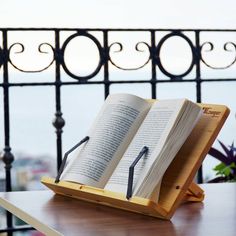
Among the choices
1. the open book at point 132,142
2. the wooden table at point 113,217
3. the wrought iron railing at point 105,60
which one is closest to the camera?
the wooden table at point 113,217

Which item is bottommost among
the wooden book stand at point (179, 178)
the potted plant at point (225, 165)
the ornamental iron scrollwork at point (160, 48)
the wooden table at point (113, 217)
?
the potted plant at point (225, 165)

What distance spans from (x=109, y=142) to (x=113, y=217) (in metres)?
0.22

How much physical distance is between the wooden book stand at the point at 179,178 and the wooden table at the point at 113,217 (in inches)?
0.7

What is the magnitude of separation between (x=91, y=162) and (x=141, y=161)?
0.58ft

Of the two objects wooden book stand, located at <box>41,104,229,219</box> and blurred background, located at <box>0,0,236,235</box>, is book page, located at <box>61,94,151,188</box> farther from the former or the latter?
blurred background, located at <box>0,0,236,235</box>

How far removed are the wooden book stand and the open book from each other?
22mm

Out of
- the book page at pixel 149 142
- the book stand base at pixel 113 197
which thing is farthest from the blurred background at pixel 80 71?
the book page at pixel 149 142

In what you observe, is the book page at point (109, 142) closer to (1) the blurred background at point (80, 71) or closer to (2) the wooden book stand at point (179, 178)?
(2) the wooden book stand at point (179, 178)

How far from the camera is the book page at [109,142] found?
1600mm

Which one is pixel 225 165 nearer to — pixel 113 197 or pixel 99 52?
pixel 99 52

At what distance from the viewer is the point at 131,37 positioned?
8.17 ft

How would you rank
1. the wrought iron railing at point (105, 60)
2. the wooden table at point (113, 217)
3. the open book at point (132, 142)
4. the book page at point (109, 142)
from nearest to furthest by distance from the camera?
the wooden table at point (113, 217)
the open book at point (132, 142)
the book page at point (109, 142)
the wrought iron railing at point (105, 60)
